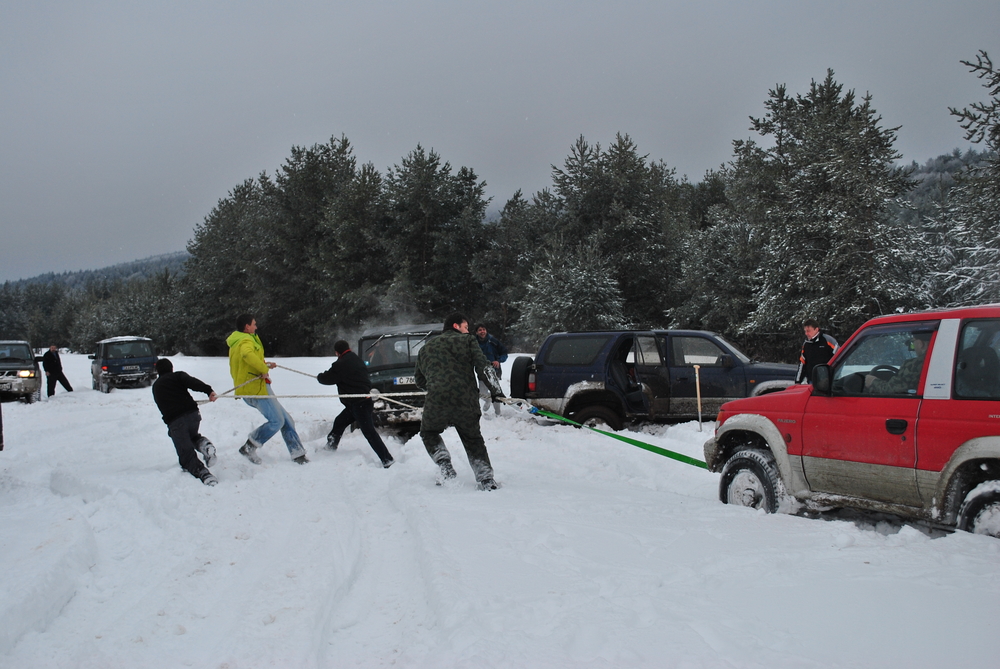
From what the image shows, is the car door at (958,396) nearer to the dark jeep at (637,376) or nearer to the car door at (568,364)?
the dark jeep at (637,376)

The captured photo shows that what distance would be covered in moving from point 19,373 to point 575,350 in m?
16.2

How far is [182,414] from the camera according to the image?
A: 299 inches

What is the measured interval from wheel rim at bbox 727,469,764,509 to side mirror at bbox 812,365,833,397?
3.15 feet

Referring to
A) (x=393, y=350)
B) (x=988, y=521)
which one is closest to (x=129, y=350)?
(x=393, y=350)

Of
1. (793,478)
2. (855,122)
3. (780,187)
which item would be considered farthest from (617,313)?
(793,478)

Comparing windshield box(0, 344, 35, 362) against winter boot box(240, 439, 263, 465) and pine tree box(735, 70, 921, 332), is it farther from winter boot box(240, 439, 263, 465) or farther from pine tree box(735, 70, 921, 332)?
pine tree box(735, 70, 921, 332)

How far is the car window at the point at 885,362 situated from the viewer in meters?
4.46

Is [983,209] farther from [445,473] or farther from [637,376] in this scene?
[445,473]

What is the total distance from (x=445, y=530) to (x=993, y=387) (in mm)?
3687

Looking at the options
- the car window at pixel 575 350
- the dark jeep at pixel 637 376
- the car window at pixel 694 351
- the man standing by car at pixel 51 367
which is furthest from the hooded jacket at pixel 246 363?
the man standing by car at pixel 51 367

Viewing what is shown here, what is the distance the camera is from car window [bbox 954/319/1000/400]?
3.99 meters

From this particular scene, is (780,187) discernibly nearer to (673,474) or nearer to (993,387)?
(673,474)

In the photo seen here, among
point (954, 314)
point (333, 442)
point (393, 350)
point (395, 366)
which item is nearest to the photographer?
point (954, 314)

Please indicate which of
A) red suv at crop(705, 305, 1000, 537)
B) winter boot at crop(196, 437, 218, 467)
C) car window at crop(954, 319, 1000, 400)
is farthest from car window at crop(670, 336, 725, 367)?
winter boot at crop(196, 437, 218, 467)
